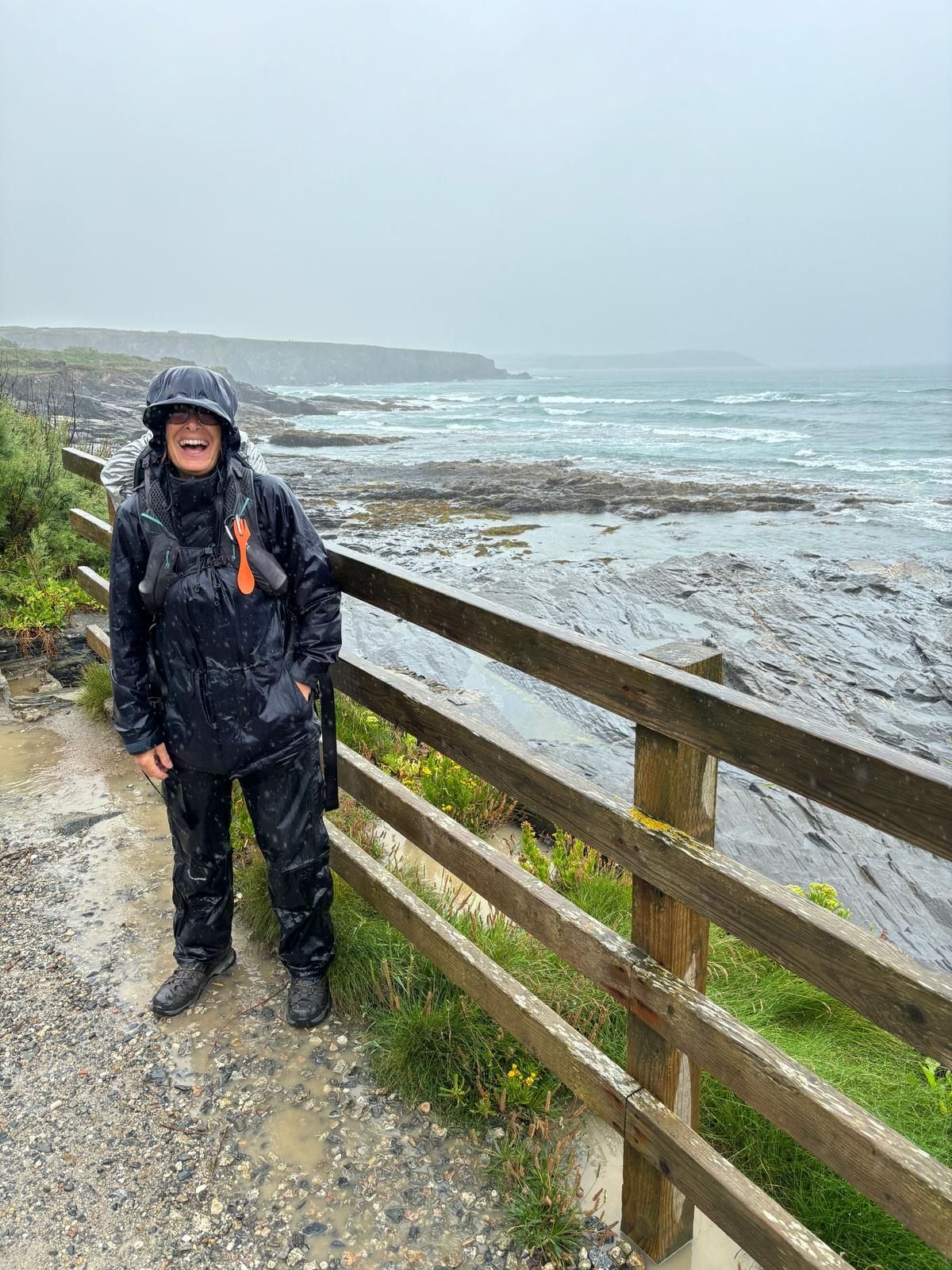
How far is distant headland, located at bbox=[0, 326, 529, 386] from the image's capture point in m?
140

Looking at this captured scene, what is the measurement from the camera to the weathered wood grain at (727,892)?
1.55 metres

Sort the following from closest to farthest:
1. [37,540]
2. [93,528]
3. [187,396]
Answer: [187,396], [93,528], [37,540]

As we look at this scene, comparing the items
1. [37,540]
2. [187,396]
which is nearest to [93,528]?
[37,540]

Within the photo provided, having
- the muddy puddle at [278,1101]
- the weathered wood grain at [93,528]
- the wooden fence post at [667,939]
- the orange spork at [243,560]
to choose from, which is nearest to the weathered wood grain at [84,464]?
the weathered wood grain at [93,528]

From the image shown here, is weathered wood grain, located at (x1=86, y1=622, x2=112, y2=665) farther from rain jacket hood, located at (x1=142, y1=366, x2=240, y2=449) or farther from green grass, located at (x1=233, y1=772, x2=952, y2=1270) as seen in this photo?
rain jacket hood, located at (x1=142, y1=366, x2=240, y2=449)

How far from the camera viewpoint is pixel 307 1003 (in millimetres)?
3150

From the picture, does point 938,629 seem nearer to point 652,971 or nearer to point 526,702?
point 526,702

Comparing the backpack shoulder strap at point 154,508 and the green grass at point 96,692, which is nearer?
the backpack shoulder strap at point 154,508

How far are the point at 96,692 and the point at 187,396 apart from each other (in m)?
3.96

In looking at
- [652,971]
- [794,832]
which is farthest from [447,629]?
[794,832]

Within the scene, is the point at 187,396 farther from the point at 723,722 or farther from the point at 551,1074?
the point at 551,1074

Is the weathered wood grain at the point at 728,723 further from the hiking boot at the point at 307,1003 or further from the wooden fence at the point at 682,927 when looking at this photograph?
the hiking boot at the point at 307,1003

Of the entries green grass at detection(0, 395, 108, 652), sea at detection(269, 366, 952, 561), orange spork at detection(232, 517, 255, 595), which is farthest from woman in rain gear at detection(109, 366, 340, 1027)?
sea at detection(269, 366, 952, 561)

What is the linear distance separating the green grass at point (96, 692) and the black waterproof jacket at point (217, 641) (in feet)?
11.0
